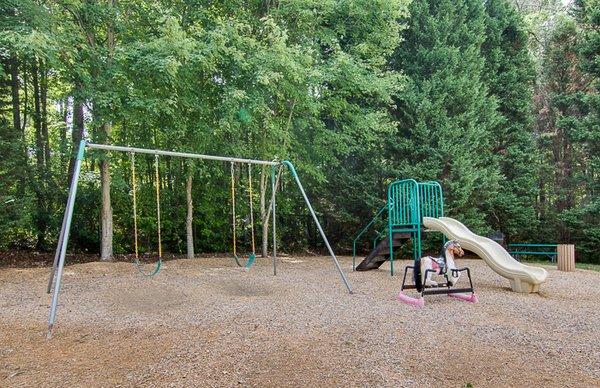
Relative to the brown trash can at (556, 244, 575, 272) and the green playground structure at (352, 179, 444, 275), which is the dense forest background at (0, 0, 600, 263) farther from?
the green playground structure at (352, 179, 444, 275)

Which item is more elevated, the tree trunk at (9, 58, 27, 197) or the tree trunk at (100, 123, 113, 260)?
the tree trunk at (9, 58, 27, 197)

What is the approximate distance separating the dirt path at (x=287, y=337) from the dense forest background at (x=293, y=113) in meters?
3.79

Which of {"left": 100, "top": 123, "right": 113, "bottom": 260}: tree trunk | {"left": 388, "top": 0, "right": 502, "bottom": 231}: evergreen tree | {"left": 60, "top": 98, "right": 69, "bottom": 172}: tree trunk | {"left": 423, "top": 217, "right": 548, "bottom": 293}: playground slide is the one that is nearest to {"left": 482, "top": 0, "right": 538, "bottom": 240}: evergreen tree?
{"left": 388, "top": 0, "right": 502, "bottom": 231}: evergreen tree

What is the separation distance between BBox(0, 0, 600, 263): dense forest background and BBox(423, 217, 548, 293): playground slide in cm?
390

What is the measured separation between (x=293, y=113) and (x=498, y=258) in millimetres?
5990

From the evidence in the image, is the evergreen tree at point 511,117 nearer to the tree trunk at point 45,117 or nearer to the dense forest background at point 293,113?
the dense forest background at point 293,113

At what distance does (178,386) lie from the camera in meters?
2.80

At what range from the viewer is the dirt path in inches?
118

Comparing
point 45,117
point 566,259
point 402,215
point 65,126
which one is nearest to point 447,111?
point 566,259

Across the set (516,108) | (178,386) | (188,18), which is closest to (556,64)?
(516,108)

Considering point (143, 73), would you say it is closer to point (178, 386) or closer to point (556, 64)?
point (178, 386)

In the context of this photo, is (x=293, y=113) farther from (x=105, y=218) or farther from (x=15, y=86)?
(x=15, y=86)

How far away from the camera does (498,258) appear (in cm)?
662

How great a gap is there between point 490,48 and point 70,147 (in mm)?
12983
